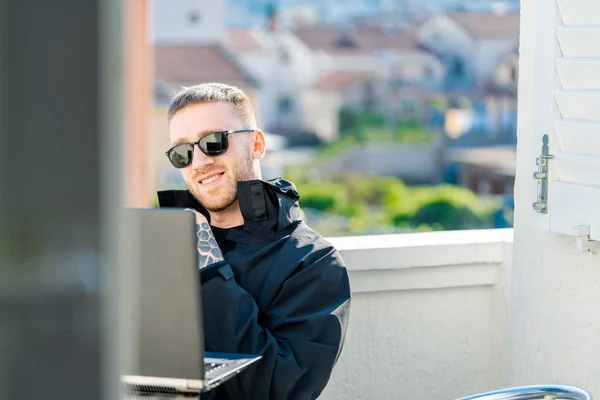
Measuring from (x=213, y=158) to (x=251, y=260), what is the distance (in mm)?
230

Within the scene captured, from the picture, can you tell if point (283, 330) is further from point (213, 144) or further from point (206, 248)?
point (213, 144)

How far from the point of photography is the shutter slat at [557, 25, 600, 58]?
7.09 feet

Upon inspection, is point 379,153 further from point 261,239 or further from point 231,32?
point 261,239

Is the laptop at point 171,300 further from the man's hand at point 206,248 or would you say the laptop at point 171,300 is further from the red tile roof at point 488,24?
the red tile roof at point 488,24

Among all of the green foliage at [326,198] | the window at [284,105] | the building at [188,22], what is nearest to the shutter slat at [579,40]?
the green foliage at [326,198]

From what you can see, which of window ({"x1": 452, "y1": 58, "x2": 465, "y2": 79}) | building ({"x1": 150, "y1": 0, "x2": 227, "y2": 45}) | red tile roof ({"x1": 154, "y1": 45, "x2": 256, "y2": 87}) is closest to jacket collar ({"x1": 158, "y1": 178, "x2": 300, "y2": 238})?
red tile roof ({"x1": 154, "y1": 45, "x2": 256, "y2": 87})

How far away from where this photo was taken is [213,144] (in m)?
2.05

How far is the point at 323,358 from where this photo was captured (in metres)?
1.85

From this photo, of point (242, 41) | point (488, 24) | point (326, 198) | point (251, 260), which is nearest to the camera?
point (251, 260)

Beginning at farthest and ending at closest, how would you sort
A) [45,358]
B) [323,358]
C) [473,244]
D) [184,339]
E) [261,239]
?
[473,244] → [261,239] → [323,358] → [184,339] → [45,358]

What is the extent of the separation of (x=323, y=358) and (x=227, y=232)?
0.38 m

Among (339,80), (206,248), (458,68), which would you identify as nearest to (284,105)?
(339,80)

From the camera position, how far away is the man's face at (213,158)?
2.05 meters

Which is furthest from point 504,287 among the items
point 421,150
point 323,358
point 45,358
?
point 421,150
